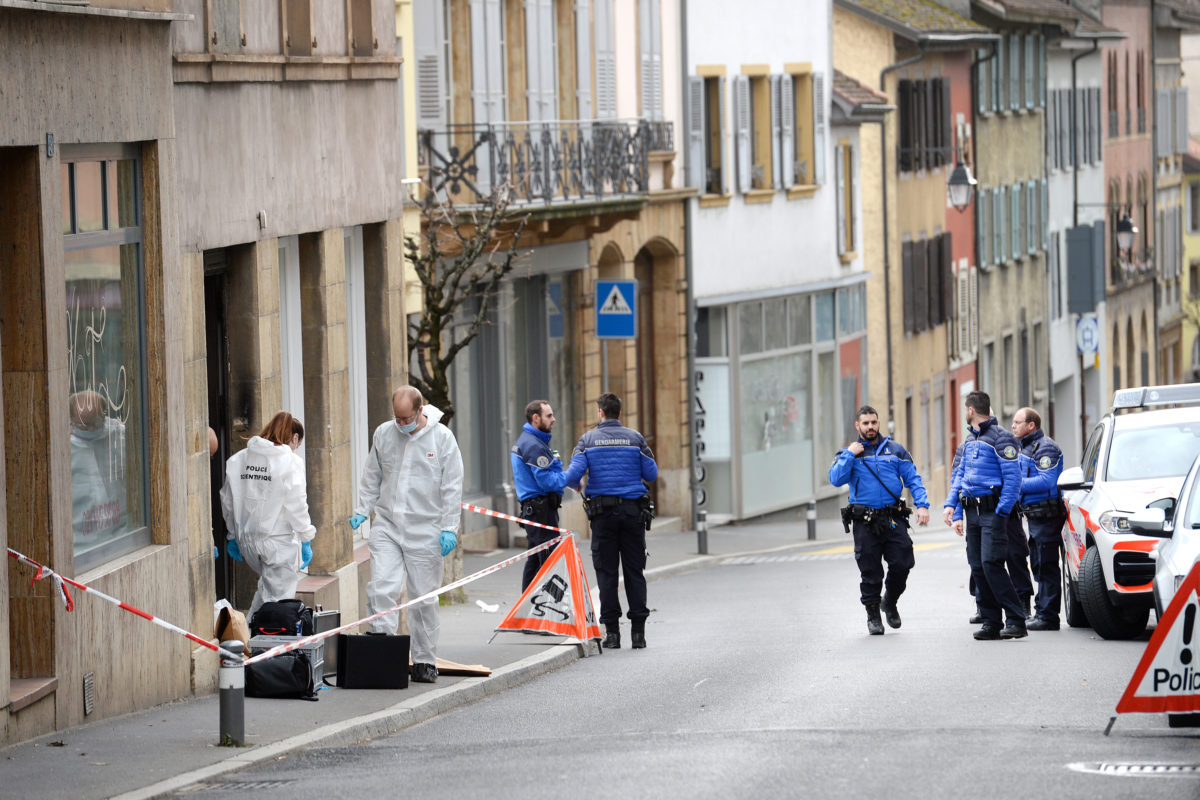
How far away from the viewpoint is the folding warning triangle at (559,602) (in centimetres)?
1711

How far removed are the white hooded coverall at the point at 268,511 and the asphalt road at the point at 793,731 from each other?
1.49 meters

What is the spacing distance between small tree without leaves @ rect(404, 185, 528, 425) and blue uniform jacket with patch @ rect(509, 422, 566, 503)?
69cm

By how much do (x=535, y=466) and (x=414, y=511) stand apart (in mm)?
4583

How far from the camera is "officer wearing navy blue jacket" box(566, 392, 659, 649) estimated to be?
17.3 meters

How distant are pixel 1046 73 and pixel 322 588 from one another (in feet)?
147

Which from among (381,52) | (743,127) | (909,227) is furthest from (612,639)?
(909,227)

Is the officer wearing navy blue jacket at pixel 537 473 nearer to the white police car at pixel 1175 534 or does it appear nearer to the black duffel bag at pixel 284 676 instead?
the black duffel bag at pixel 284 676

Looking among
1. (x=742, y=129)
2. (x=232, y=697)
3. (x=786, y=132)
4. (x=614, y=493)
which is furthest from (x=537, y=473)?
(x=786, y=132)

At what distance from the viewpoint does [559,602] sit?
17.2 metres

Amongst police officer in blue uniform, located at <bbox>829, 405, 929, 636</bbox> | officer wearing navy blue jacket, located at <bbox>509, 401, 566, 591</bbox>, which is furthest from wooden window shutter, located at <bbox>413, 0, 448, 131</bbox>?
police officer in blue uniform, located at <bbox>829, 405, 929, 636</bbox>

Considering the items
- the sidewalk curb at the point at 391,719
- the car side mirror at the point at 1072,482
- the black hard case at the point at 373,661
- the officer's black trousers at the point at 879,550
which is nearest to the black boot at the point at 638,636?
the sidewalk curb at the point at 391,719

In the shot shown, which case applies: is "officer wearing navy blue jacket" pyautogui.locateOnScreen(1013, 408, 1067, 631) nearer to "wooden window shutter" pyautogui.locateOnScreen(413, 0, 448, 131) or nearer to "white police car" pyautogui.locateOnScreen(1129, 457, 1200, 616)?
"white police car" pyautogui.locateOnScreen(1129, 457, 1200, 616)

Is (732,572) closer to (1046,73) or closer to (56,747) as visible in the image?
(56,747)

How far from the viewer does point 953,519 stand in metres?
17.5
